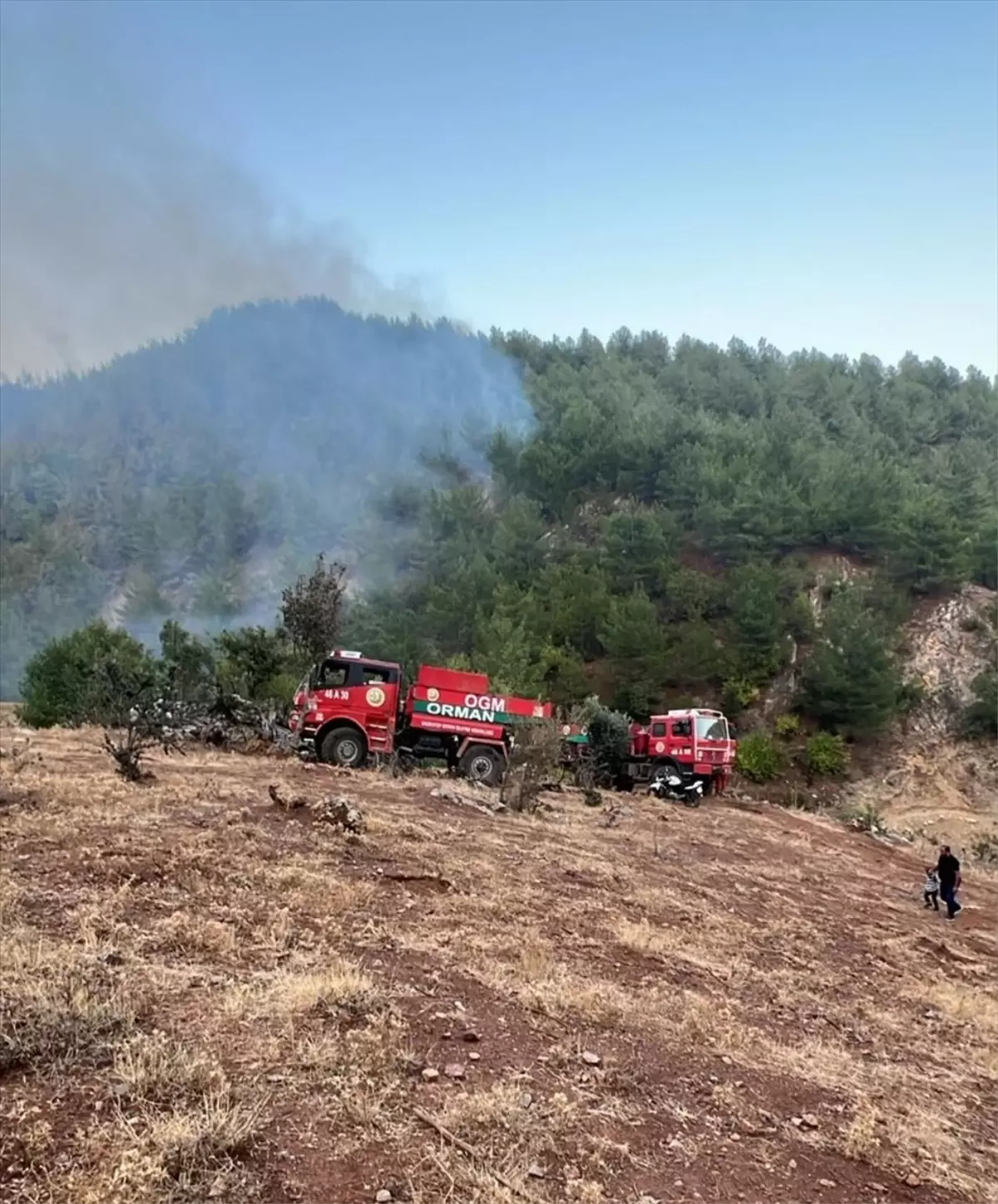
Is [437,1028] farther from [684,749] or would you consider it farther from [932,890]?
[684,749]

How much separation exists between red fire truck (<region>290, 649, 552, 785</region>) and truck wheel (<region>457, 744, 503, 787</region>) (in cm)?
2

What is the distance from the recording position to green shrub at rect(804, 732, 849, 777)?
3512 cm

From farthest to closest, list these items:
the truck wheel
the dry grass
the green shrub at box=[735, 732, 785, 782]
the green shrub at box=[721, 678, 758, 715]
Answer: the green shrub at box=[721, 678, 758, 715], the green shrub at box=[735, 732, 785, 782], the truck wheel, the dry grass

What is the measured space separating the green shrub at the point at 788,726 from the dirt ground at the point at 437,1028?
2685 cm

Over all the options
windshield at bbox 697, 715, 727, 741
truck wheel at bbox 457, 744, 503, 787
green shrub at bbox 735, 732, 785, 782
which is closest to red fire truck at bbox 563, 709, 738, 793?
windshield at bbox 697, 715, 727, 741

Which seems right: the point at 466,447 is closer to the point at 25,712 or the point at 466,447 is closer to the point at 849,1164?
the point at 25,712

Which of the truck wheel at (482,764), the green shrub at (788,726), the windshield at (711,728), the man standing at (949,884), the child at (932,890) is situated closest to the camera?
the man standing at (949,884)

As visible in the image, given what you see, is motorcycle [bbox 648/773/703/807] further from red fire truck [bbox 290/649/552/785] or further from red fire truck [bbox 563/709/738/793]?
red fire truck [bbox 290/649/552/785]

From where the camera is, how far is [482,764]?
20312 mm

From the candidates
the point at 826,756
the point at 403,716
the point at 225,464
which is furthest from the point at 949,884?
the point at 225,464

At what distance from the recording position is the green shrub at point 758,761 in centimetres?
3431

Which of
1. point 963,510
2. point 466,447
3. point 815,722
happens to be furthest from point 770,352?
point 815,722

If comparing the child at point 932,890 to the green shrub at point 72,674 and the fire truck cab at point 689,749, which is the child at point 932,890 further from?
the green shrub at point 72,674

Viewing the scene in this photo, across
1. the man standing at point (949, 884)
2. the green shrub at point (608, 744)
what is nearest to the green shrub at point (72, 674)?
the green shrub at point (608, 744)
